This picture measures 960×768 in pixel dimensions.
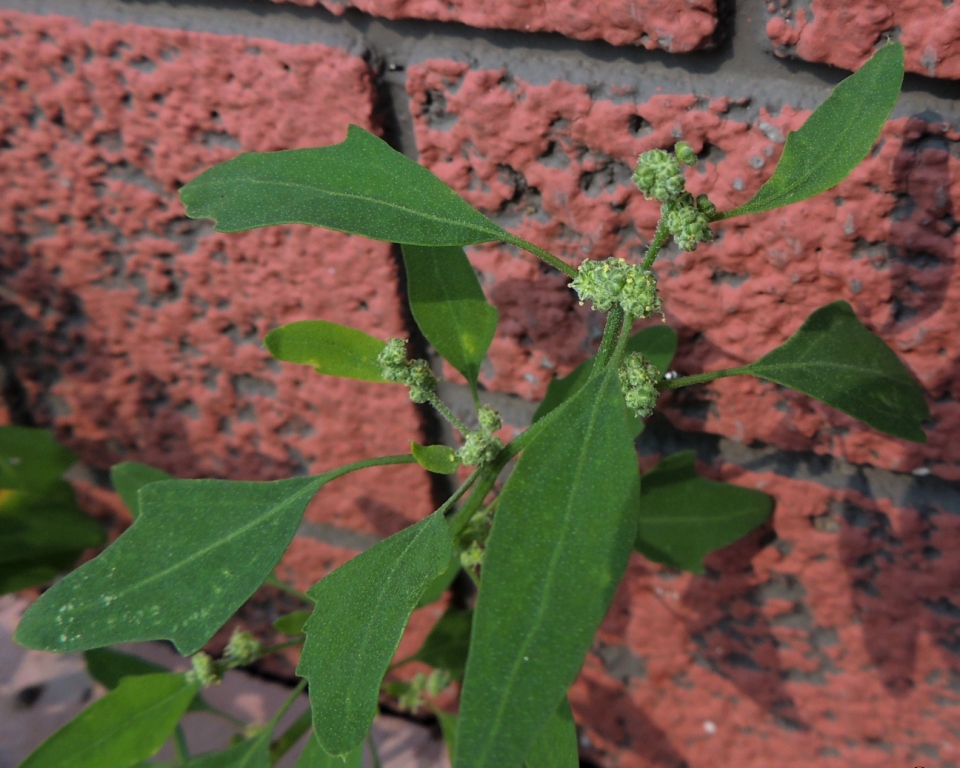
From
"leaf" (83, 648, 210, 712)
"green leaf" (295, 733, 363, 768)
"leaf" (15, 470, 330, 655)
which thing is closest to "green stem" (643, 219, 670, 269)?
"leaf" (15, 470, 330, 655)

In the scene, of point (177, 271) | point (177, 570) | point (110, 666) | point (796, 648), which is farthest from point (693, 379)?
point (110, 666)

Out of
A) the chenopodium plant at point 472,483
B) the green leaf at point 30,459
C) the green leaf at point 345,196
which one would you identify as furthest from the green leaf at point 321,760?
the green leaf at point 30,459

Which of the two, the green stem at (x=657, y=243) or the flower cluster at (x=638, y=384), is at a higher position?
the green stem at (x=657, y=243)

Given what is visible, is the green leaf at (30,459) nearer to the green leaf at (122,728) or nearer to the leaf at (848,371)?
the green leaf at (122,728)

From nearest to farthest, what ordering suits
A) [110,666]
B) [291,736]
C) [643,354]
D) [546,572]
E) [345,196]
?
[546,572], [345,196], [643,354], [291,736], [110,666]

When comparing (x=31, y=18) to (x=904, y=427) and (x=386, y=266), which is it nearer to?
(x=386, y=266)

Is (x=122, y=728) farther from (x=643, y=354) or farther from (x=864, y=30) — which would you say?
(x=864, y=30)

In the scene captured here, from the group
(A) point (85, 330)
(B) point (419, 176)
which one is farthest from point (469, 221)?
(A) point (85, 330)
